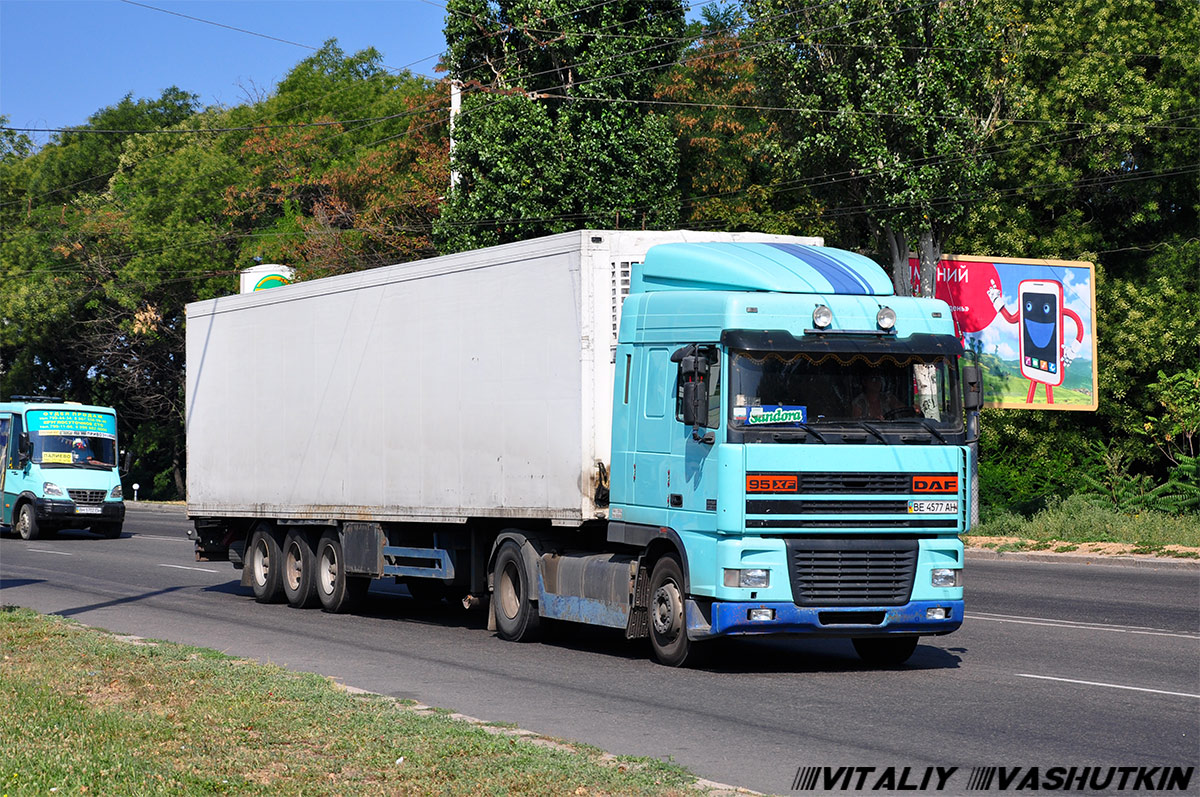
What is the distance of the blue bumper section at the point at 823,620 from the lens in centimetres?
1162

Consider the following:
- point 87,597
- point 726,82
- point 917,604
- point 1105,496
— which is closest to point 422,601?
point 87,597

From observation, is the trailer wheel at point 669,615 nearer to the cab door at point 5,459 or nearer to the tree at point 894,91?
the tree at point 894,91

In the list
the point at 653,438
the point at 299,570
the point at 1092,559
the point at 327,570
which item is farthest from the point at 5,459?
the point at 653,438

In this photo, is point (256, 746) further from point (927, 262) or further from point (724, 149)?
point (724, 149)

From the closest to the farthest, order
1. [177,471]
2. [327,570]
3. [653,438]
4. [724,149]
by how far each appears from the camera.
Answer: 1. [653,438]
2. [327,570]
3. [724,149]
4. [177,471]

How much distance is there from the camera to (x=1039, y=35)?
118 ft

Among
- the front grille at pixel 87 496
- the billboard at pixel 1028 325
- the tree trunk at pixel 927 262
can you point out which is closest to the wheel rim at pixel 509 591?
the tree trunk at pixel 927 262

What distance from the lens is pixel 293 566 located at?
19.0 meters

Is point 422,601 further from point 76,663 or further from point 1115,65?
point 1115,65

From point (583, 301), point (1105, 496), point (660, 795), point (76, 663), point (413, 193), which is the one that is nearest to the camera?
point (660, 795)

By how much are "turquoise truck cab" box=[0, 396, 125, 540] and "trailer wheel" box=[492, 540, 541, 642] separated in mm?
23341

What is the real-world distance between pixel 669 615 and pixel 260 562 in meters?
8.97

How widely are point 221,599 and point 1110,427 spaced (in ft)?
80.1

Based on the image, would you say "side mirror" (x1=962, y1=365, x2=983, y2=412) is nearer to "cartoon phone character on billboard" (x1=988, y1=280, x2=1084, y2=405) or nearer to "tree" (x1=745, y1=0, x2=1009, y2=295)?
"tree" (x1=745, y1=0, x2=1009, y2=295)
